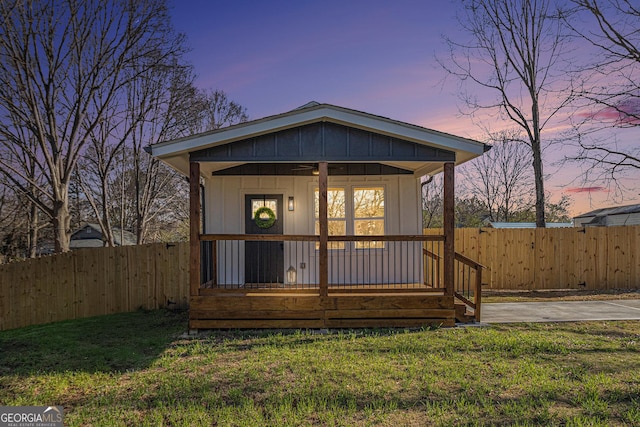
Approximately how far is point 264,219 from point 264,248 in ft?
2.11

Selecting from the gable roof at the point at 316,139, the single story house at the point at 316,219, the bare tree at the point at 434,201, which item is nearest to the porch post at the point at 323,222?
the single story house at the point at 316,219

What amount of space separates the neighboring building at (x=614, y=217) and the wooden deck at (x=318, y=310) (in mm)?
25203

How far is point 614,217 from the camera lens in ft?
92.5

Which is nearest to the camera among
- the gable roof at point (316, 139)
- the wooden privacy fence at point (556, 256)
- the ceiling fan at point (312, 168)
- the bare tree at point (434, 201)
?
the gable roof at point (316, 139)

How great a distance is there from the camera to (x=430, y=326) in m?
7.07

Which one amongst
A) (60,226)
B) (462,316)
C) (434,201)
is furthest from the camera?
(434,201)

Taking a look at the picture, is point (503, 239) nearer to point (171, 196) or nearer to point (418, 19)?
point (418, 19)

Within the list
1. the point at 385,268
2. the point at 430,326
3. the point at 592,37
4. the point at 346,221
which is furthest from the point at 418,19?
the point at 430,326

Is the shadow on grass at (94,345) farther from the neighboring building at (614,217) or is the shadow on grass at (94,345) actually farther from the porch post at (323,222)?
the neighboring building at (614,217)

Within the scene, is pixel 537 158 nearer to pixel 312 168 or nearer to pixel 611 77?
pixel 611 77

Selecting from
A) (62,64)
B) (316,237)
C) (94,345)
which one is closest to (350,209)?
(316,237)

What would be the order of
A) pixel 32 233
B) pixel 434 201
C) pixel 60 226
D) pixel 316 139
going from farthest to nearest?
pixel 434 201 → pixel 32 233 → pixel 60 226 → pixel 316 139

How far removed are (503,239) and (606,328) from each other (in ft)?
17.0

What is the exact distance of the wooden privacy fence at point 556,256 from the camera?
1184 centimetres
